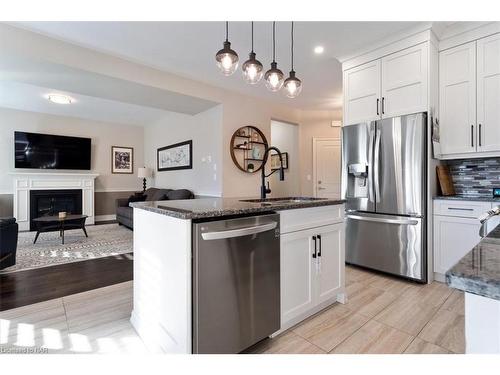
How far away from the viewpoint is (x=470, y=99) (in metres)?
2.64

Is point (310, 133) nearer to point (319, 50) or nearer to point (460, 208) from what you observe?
point (319, 50)

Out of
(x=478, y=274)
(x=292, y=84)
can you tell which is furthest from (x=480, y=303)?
(x=292, y=84)

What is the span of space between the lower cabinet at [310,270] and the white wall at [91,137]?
639cm

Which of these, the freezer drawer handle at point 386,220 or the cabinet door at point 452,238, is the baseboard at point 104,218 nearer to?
the freezer drawer handle at point 386,220

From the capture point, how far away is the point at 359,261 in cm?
309

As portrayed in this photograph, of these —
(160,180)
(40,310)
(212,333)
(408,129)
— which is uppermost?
(408,129)

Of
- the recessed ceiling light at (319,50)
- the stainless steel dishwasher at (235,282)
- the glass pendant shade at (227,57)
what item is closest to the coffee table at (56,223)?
the glass pendant shade at (227,57)

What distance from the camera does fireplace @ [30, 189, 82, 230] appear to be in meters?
5.61

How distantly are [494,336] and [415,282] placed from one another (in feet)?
8.75

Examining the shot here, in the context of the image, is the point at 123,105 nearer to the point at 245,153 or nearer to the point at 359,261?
the point at 245,153

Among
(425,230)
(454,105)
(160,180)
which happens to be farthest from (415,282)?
(160,180)

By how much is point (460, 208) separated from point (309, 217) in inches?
69.5
